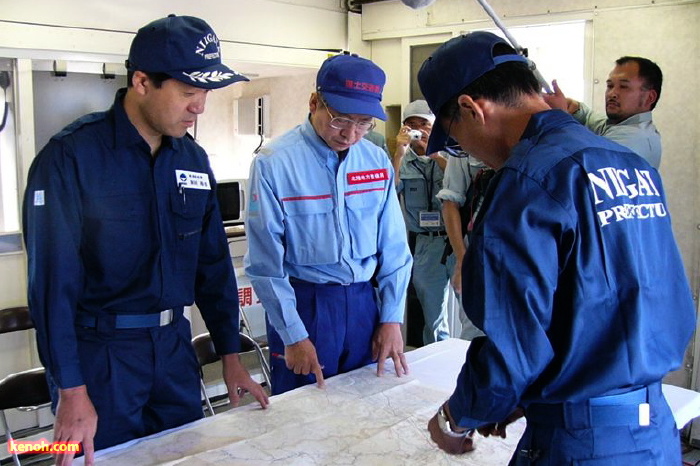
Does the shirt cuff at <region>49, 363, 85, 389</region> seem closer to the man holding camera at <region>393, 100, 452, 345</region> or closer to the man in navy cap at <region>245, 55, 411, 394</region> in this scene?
the man in navy cap at <region>245, 55, 411, 394</region>

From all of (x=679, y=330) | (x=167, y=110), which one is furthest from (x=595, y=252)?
(x=167, y=110)

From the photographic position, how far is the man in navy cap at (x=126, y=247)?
1618 mm

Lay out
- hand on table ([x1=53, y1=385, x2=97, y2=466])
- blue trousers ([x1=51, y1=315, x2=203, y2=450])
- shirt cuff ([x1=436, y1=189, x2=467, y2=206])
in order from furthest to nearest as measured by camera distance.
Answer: shirt cuff ([x1=436, y1=189, x2=467, y2=206]) → blue trousers ([x1=51, y1=315, x2=203, y2=450]) → hand on table ([x1=53, y1=385, x2=97, y2=466])

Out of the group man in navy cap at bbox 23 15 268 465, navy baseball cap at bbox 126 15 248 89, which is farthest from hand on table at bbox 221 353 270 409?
navy baseball cap at bbox 126 15 248 89

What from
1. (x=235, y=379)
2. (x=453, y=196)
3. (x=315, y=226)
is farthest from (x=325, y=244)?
(x=453, y=196)

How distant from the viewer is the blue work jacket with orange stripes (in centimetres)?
211

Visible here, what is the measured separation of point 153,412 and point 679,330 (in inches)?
51.1

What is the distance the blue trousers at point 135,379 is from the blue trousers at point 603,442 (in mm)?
1001

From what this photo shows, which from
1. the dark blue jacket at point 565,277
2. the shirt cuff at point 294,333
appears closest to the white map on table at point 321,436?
the shirt cuff at point 294,333

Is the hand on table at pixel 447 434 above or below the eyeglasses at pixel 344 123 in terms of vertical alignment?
below

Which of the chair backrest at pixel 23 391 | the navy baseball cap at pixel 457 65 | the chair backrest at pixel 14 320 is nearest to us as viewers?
the navy baseball cap at pixel 457 65

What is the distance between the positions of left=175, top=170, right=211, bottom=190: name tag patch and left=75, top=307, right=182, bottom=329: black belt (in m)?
0.35

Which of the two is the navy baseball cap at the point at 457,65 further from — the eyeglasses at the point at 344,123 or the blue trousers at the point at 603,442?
the eyeglasses at the point at 344,123

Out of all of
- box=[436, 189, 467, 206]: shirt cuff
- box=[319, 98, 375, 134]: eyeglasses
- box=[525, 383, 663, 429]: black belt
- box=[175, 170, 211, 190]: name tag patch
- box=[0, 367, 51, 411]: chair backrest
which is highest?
box=[319, 98, 375, 134]: eyeglasses
